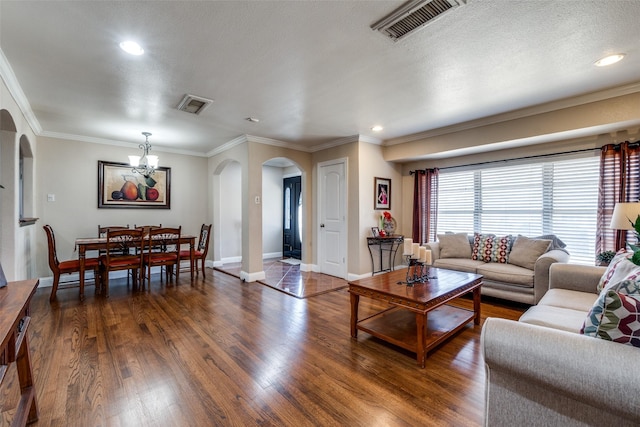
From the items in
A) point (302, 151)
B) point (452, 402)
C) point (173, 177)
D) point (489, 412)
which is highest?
point (302, 151)

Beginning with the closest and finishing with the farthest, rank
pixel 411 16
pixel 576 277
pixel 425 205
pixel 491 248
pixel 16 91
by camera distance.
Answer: pixel 411 16
pixel 576 277
pixel 16 91
pixel 491 248
pixel 425 205

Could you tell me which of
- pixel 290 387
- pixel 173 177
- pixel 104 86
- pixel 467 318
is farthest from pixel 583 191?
pixel 173 177

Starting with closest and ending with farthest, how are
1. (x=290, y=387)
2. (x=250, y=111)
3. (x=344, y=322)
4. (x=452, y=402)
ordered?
(x=452, y=402) → (x=290, y=387) → (x=344, y=322) → (x=250, y=111)

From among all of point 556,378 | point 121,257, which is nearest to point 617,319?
point 556,378

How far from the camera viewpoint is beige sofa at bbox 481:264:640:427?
3.36 ft

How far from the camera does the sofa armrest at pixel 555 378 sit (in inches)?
40.4

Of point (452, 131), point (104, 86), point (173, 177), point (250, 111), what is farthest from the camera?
point (173, 177)

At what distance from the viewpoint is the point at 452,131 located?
164 inches

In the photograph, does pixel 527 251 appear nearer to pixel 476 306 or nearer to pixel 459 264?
pixel 459 264

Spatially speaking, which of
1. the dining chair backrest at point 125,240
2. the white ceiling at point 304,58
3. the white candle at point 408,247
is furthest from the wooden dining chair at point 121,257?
the white candle at point 408,247

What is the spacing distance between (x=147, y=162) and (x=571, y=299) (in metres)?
5.58

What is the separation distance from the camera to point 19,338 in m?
1.40

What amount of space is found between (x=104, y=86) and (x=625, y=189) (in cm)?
556

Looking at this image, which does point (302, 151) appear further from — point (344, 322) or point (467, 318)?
point (467, 318)
